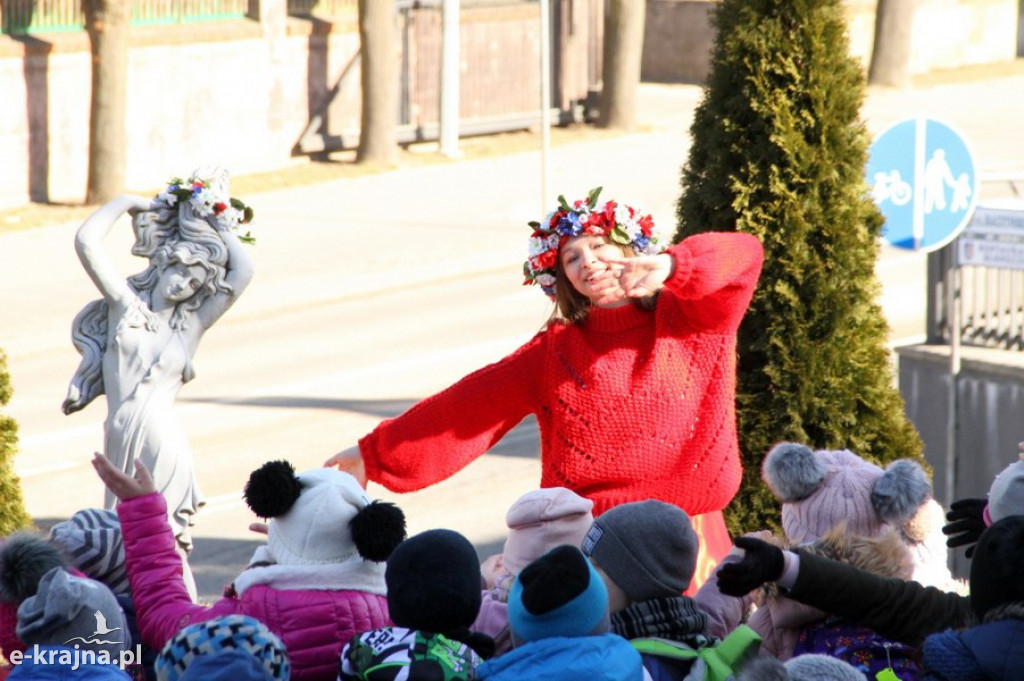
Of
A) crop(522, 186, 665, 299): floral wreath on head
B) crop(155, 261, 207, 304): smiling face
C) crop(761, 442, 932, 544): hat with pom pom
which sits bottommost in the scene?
crop(761, 442, 932, 544): hat with pom pom

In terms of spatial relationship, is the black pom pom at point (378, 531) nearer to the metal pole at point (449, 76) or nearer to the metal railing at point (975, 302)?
the metal railing at point (975, 302)

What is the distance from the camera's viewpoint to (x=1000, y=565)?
12.2ft

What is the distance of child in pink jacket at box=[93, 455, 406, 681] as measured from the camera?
13.6 ft

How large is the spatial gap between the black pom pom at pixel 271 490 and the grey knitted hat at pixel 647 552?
0.81 metres

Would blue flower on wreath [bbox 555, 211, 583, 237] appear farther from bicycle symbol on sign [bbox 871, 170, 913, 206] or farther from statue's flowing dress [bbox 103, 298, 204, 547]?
bicycle symbol on sign [bbox 871, 170, 913, 206]

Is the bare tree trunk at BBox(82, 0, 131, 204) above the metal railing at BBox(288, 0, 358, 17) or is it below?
below

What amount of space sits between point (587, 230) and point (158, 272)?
4.79 ft

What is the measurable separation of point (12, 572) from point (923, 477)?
2466mm

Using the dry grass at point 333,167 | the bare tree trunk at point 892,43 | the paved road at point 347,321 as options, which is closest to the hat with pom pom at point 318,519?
the paved road at point 347,321

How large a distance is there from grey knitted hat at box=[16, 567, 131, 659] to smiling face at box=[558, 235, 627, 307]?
174cm

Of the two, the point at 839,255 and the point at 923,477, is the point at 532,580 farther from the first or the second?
the point at 839,255

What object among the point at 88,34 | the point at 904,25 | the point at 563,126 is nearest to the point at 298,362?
the point at 88,34

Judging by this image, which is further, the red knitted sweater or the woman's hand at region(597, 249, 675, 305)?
the red knitted sweater

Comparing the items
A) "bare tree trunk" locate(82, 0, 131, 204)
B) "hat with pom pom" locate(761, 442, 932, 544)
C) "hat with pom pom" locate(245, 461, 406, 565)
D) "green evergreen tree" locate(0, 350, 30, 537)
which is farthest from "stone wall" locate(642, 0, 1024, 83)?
"hat with pom pom" locate(245, 461, 406, 565)
